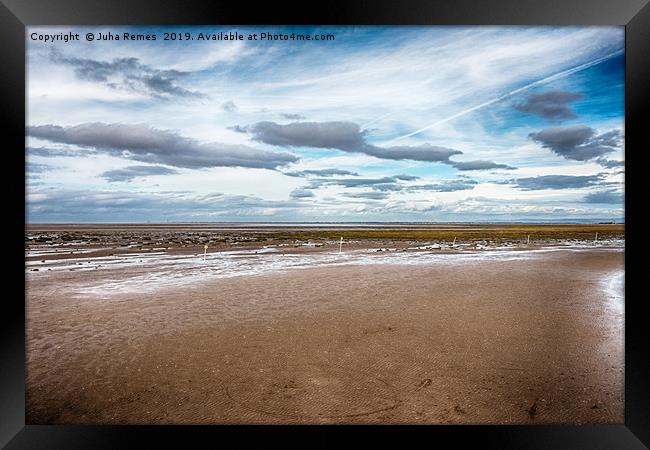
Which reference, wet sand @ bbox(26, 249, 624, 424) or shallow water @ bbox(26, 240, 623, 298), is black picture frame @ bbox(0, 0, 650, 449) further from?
shallow water @ bbox(26, 240, 623, 298)

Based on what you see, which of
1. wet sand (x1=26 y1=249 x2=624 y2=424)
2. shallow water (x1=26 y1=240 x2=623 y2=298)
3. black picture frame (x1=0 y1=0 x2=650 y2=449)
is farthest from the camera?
shallow water (x1=26 y1=240 x2=623 y2=298)

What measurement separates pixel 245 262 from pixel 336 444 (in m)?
11.5

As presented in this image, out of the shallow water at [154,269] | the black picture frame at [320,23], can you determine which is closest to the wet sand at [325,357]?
the black picture frame at [320,23]

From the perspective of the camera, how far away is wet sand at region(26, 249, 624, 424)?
3.82 metres

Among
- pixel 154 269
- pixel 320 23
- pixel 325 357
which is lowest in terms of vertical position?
pixel 325 357

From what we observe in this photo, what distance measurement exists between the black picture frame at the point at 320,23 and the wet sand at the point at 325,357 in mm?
241

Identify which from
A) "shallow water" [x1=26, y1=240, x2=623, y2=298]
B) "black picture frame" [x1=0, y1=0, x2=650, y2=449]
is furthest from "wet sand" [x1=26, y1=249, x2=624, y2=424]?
"shallow water" [x1=26, y1=240, x2=623, y2=298]

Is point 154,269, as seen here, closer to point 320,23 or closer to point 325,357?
point 325,357

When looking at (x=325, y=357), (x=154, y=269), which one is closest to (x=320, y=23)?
(x=325, y=357)

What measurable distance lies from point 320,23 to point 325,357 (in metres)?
4.37

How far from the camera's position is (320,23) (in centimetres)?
362

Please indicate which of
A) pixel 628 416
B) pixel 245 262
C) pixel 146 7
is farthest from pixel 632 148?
pixel 245 262

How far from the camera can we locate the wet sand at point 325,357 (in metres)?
3.82

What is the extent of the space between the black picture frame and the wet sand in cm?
24
